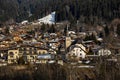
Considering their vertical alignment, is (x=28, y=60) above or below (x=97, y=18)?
below

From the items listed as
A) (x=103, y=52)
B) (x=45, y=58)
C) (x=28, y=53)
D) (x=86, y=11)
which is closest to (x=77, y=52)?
(x=103, y=52)

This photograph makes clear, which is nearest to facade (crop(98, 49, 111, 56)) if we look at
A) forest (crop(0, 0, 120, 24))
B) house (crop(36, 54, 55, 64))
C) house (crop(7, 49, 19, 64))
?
house (crop(36, 54, 55, 64))

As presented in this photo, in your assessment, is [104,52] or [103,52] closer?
[104,52]

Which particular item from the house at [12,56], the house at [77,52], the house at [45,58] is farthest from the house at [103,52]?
the house at [12,56]

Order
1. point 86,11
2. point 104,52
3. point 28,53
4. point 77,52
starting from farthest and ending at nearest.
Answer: point 86,11 → point 77,52 → point 104,52 → point 28,53

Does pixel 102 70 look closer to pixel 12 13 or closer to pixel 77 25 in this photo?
pixel 77 25

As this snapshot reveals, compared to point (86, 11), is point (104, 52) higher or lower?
lower

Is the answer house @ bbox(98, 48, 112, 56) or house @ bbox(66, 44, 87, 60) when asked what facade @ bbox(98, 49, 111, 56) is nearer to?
house @ bbox(98, 48, 112, 56)

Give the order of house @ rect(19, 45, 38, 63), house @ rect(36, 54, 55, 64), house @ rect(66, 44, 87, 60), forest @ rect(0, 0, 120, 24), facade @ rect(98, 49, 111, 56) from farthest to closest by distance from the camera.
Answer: forest @ rect(0, 0, 120, 24)
house @ rect(66, 44, 87, 60)
facade @ rect(98, 49, 111, 56)
house @ rect(19, 45, 38, 63)
house @ rect(36, 54, 55, 64)

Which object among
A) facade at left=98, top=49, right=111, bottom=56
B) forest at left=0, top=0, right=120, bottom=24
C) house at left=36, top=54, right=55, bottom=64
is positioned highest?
forest at left=0, top=0, right=120, bottom=24

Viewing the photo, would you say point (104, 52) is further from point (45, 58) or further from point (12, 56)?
point (12, 56)

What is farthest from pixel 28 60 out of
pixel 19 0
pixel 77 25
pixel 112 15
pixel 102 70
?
pixel 19 0
